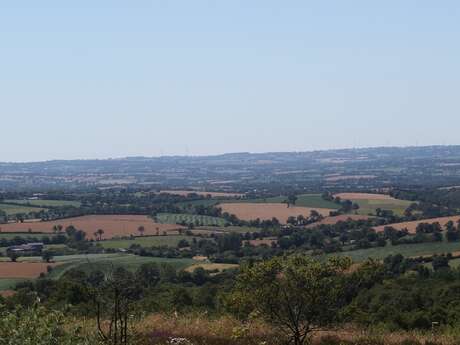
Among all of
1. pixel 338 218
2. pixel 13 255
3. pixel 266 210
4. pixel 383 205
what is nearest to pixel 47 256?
pixel 13 255

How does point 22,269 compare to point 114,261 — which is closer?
point 22,269

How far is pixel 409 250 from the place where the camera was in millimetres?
68375

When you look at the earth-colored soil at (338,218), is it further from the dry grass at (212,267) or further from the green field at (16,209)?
the green field at (16,209)

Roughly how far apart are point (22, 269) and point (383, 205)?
7338cm

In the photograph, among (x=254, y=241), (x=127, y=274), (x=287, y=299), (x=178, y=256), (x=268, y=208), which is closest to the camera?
(x=127, y=274)

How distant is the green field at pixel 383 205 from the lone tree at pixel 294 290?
96.2 meters

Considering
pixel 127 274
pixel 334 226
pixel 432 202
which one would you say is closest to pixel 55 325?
pixel 127 274

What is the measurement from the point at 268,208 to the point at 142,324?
101m

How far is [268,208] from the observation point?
117m

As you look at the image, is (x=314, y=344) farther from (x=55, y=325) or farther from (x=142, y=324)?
(x=55, y=325)

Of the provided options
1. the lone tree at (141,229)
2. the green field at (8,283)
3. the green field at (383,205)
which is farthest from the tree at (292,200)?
the green field at (8,283)

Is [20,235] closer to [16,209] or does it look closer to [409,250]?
[16,209]

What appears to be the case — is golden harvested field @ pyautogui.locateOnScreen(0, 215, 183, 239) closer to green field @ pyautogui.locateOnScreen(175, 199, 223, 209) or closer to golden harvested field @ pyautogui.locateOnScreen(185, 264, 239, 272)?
green field @ pyautogui.locateOnScreen(175, 199, 223, 209)

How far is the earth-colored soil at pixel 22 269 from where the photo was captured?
2207 inches
